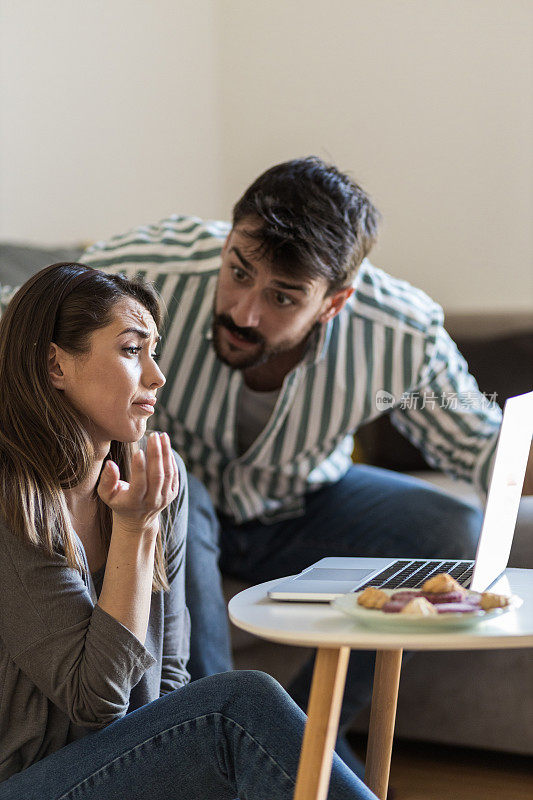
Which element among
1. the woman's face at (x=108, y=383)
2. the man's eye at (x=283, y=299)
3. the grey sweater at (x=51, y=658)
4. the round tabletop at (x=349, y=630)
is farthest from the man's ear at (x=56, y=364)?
the man's eye at (x=283, y=299)

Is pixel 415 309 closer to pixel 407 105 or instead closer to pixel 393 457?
pixel 393 457

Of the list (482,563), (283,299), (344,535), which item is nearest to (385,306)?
(283,299)

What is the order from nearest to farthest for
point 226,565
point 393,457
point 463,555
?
point 463,555 < point 226,565 < point 393,457

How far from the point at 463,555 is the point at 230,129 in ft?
4.40

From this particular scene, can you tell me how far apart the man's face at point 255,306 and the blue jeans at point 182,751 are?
0.65 m

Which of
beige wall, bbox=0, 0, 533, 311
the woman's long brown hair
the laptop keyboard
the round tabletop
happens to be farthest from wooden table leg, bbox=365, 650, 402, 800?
beige wall, bbox=0, 0, 533, 311

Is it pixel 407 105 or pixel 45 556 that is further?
pixel 407 105

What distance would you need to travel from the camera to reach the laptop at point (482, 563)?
32.1 inches

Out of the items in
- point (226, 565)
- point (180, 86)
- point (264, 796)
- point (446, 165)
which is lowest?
point (226, 565)

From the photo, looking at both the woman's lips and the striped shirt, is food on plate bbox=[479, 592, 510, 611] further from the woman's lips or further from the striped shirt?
the striped shirt

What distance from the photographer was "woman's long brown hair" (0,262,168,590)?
0.89 meters

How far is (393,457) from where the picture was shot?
6.45 feet

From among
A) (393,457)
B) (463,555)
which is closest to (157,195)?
(393,457)

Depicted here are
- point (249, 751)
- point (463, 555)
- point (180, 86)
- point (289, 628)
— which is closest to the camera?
point (289, 628)
